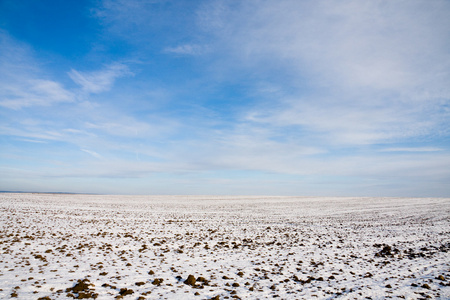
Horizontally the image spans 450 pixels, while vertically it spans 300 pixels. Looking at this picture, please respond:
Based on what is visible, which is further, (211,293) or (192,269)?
(192,269)

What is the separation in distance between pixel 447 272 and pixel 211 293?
1119 centimetres

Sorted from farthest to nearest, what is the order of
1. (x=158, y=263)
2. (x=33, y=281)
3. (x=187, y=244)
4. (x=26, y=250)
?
1. (x=187, y=244)
2. (x=26, y=250)
3. (x=158, y=263)
4. (x=33, y=281)

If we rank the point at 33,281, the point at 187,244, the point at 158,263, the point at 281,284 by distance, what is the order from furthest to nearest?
the point at 187,244, the point at 158,263, the point at 281,284, the point at 33,281

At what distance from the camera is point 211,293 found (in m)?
9.16

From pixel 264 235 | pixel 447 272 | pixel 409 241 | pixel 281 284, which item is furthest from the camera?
pixel 264 235

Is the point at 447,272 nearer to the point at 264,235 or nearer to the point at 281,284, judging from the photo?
the point at 281,284

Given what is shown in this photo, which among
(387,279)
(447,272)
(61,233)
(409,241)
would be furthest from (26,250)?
(409,241)

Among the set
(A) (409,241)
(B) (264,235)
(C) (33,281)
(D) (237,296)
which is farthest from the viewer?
(B) (264,235)

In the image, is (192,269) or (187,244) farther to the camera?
(187,244)

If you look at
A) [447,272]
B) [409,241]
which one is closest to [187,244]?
[447,272]

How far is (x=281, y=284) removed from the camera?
33.2 feet

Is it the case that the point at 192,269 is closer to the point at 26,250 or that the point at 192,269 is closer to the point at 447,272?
the point at 26,250

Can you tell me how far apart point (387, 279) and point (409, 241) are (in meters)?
10.9

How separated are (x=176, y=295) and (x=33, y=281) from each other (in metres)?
5.62
